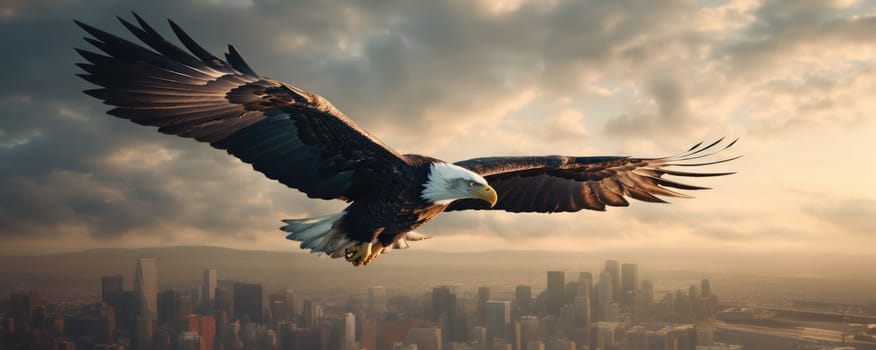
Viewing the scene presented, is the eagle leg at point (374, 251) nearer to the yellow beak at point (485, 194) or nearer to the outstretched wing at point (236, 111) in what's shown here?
the outstretched wing at point (236, 111)

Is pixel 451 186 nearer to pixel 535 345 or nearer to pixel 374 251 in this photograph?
pixel 374 251

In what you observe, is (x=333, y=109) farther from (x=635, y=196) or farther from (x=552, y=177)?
(x=635, y=196)

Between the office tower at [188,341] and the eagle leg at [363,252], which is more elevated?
→ the eagle leg at [363,252]

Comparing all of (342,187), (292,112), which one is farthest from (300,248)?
(292,112)

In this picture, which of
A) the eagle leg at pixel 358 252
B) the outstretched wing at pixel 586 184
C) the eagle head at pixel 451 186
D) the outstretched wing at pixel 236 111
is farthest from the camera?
the outstretched wing at pixel 586 184

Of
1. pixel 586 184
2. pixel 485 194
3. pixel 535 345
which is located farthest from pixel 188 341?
pixel 485 194

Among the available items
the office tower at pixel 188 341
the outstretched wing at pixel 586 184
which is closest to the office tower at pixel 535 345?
the office tower at pixel 188 341

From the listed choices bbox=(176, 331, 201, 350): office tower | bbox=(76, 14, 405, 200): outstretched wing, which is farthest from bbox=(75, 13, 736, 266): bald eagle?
bbox=(176, 331, 201, 350): office tower

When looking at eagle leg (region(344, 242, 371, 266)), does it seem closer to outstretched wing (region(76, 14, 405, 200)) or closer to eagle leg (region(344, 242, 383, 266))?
eagle leg (region(344, 242, 383, 266))
